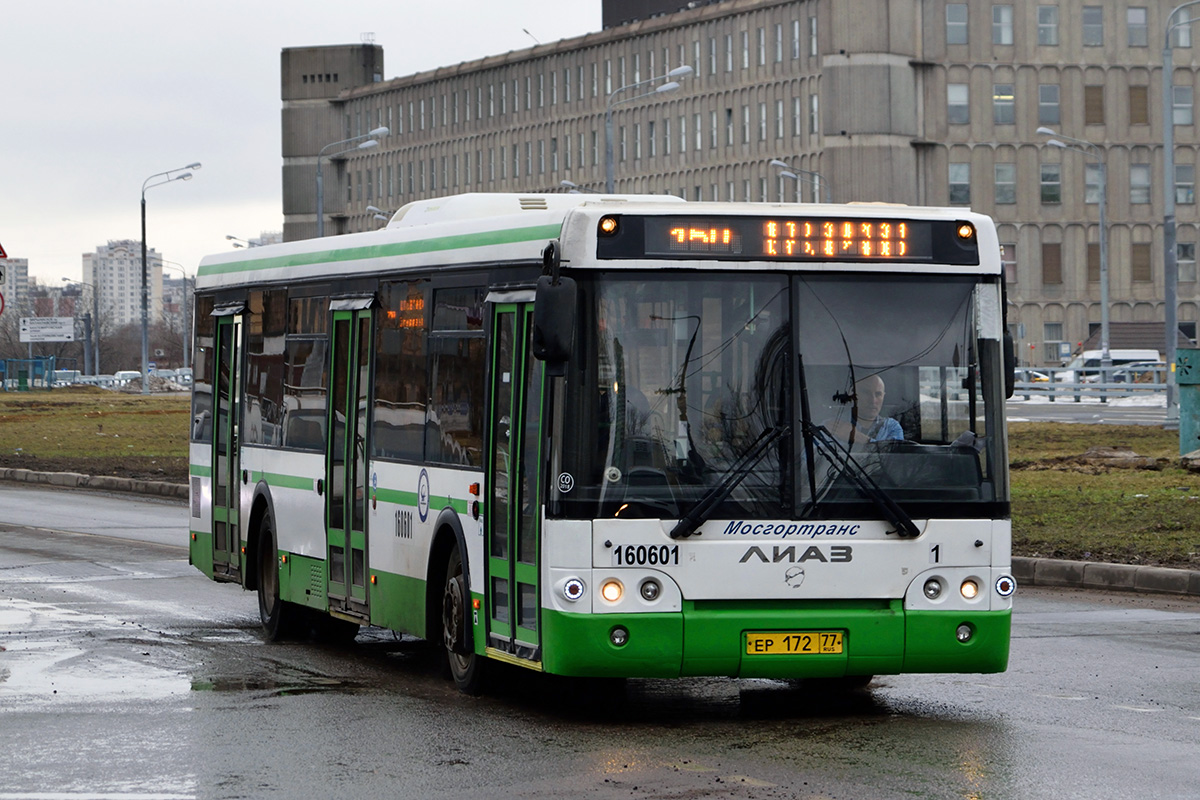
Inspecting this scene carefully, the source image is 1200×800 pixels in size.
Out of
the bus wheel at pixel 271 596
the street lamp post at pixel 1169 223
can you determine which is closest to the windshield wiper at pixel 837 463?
the bus wheel at pixel 271 596

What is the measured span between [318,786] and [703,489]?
2380 millimetres

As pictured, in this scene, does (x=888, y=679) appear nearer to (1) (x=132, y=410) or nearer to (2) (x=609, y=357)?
(2) (x=609, y=357)

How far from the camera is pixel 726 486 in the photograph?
9.88m

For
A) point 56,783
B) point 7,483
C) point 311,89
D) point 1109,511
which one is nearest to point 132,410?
point 7,483

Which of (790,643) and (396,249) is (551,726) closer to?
(790,643)

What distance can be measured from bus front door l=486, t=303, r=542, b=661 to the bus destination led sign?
82 cm

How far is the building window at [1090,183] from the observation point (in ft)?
351

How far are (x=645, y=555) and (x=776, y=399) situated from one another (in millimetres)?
939

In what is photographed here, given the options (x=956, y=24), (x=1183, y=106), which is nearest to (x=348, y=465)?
(x=956, y=24)

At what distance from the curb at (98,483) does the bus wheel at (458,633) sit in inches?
777

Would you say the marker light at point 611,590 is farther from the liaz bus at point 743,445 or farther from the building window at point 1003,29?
the building window at point 1003,29

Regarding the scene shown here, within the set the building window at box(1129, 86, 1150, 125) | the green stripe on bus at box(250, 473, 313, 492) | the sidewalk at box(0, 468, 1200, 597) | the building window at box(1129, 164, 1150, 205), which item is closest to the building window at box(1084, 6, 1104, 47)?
the building window at box(1129, 86, 1150, 125)

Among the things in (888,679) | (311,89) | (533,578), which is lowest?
(888,679)

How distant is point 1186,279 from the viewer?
10794 centimetres
